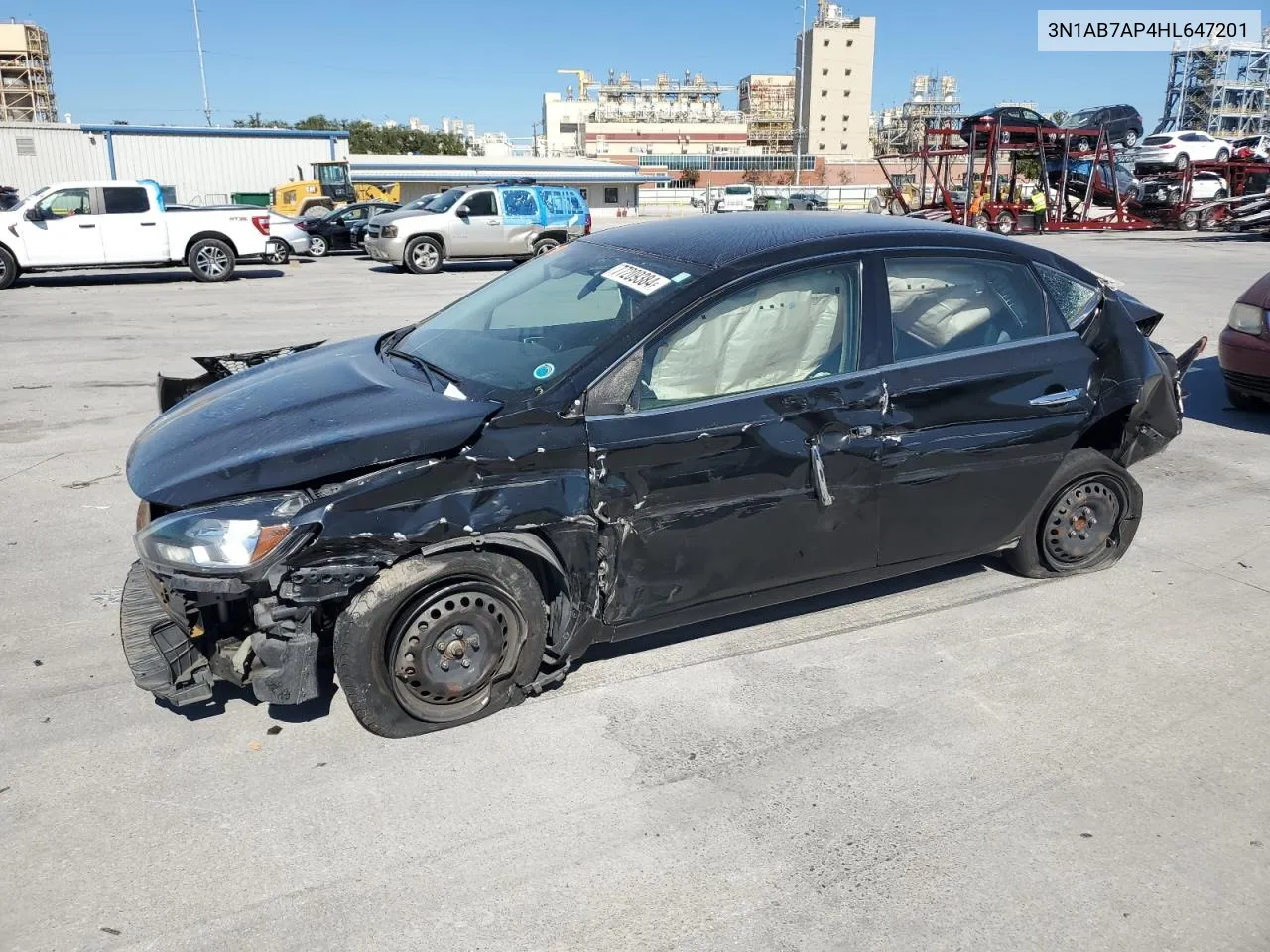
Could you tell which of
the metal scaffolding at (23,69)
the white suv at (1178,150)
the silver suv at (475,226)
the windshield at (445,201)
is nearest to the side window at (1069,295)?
the silver suv at (475,226)

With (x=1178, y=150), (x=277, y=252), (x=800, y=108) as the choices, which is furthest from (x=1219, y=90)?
(x=277, y=252)

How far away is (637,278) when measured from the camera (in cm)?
375

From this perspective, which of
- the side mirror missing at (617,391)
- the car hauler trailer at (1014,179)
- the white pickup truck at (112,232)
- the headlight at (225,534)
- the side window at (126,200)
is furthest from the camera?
the car hauler trailer at (1014,179)

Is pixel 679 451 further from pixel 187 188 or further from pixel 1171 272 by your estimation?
pixel 187 188

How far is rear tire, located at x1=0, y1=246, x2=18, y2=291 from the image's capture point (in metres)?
16.0

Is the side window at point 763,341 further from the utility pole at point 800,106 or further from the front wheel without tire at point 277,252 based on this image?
the utility pole at point 800,106

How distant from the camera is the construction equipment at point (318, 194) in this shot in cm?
A: 3094

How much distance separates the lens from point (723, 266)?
3.59 meters

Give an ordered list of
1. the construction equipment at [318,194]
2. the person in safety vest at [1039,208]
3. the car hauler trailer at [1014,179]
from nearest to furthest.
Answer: the car hauler trailer at [1014,179], the person in safety vest at [1039,208], the construction equipment at [318,194]

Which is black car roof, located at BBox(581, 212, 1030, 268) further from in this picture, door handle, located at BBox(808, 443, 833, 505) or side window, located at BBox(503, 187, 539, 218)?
side window, located at BBox(503, 187, 539, 218)

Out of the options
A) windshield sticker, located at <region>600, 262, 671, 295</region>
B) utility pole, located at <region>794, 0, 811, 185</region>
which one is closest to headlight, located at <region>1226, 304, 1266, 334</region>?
windshield sticker, located at <region>600, 262, 671, 295</region>

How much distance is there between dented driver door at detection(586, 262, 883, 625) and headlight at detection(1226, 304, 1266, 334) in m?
4.93

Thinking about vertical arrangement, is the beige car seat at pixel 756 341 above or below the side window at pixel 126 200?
below

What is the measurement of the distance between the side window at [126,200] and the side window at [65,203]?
316 millimetres
